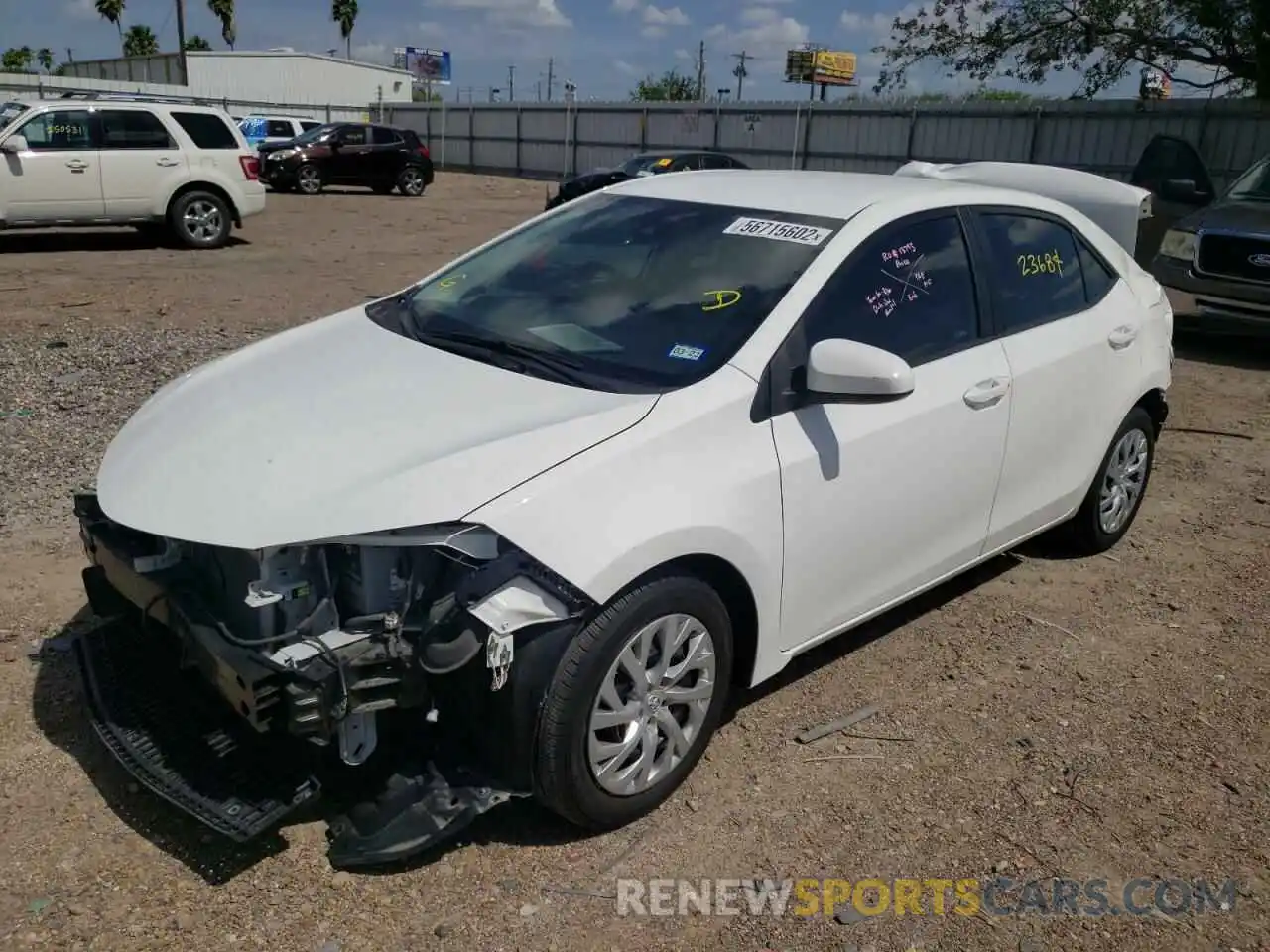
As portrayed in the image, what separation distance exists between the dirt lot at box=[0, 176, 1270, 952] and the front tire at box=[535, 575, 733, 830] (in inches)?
6.0

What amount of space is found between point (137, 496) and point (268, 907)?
3.69 feet

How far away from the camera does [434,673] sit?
2502mm

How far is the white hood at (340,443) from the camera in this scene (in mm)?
2557

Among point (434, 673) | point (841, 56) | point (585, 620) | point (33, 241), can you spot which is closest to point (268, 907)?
point (434, 673)

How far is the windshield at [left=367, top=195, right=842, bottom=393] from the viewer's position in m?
3.16

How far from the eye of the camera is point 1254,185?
402 inches

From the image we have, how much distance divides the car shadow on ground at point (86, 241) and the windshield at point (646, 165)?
7.72 metres

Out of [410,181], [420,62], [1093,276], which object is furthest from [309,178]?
[420,62]

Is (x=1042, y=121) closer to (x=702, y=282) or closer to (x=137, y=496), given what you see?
(x=702, y=282)

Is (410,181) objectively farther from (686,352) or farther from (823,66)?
(823,66)

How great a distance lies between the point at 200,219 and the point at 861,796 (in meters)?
12.9

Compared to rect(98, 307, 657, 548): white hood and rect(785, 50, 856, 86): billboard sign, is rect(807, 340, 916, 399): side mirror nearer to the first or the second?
rect(98, 307, 657, 548): white hood

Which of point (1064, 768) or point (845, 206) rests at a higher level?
point (845, 206)

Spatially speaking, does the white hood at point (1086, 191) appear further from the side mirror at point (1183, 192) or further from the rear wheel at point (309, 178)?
the rear wheel at point (309, 178)
